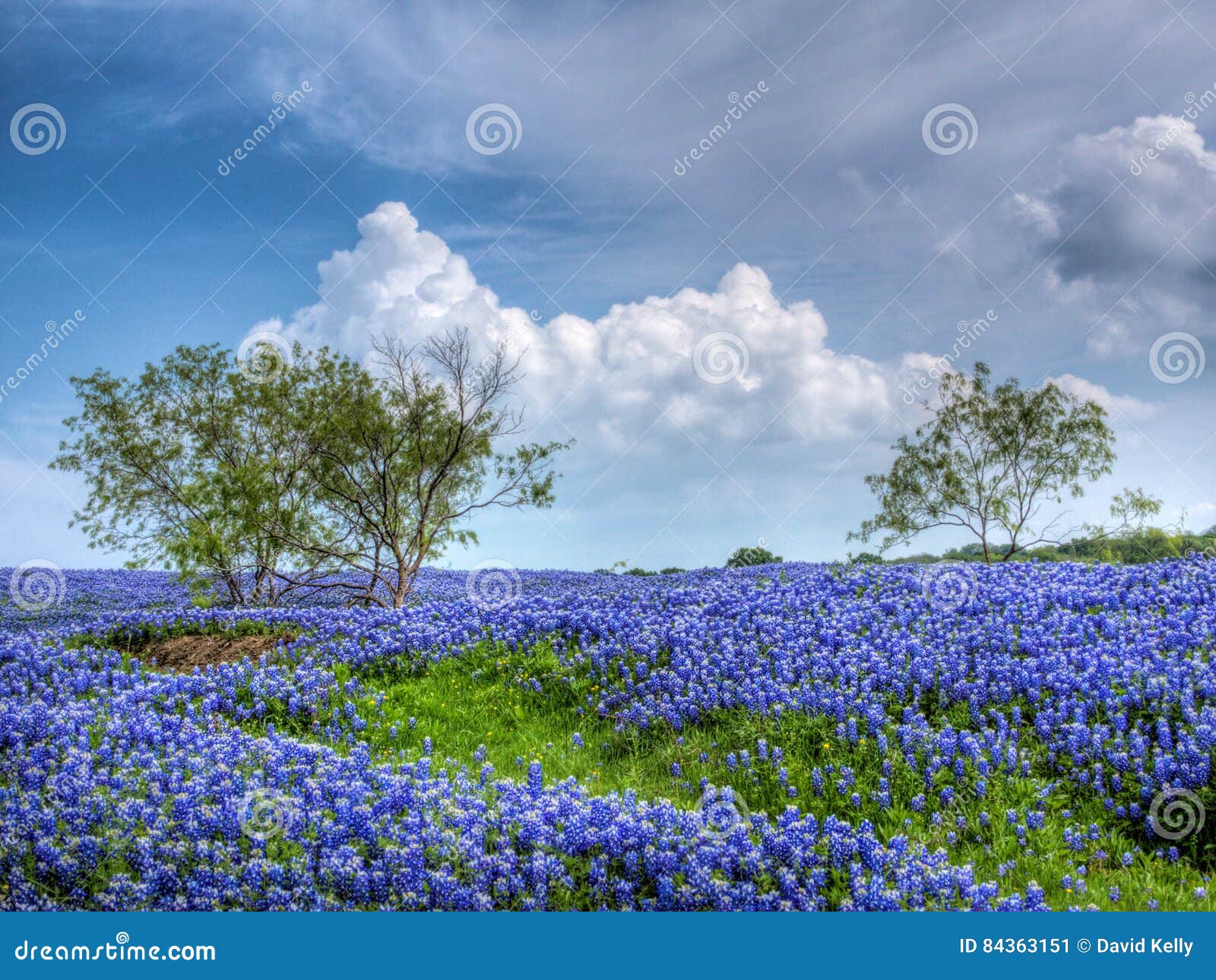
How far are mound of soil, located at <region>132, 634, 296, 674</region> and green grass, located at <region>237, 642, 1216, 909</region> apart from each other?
2728 mm

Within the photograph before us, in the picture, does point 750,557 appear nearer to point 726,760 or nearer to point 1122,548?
point 1122,548

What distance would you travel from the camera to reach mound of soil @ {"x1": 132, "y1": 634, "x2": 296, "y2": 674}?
44.2ft

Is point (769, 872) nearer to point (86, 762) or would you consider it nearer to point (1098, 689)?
point (1098, 689)

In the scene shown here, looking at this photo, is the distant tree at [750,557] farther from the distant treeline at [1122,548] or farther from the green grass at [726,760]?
the green grass at [726,760]

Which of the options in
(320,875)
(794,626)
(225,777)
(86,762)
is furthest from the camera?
(794,626)

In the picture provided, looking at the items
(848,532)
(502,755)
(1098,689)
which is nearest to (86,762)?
(502,755)

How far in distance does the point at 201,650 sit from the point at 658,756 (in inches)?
365

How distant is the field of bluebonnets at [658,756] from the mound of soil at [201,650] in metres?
0.33

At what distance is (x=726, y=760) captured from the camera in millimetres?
8367

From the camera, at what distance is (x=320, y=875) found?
18.8 feet

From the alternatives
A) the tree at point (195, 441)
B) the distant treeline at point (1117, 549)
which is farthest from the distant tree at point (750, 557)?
the tree at point (195, 441)

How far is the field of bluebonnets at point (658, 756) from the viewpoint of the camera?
Answer: 5.78m

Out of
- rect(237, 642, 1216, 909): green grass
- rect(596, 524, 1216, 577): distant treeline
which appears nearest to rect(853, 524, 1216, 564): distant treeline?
rect(596, 524, 1216, 577): distant treeline

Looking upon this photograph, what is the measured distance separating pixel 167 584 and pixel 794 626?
26126 mm
